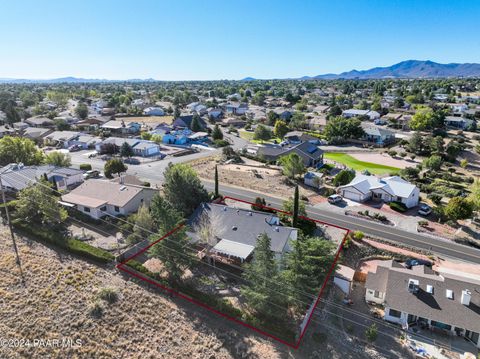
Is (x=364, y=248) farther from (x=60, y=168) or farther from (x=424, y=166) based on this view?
(x=60, y=168)

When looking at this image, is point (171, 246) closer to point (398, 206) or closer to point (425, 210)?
point (398, 206)

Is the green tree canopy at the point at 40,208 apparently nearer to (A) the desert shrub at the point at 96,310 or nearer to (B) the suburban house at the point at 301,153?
(A) the desert shrub at the point at 96,310

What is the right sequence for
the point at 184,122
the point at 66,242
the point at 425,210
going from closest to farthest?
1. the point at 66,242
2. the point at 425,210
3. the point at 184,122

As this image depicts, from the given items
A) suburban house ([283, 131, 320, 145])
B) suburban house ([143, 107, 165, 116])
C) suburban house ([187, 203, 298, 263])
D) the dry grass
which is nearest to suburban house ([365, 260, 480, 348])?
suburban house ([187, 203, 298, 263])

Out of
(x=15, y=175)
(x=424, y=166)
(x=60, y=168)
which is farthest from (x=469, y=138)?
(x=15, y=175)

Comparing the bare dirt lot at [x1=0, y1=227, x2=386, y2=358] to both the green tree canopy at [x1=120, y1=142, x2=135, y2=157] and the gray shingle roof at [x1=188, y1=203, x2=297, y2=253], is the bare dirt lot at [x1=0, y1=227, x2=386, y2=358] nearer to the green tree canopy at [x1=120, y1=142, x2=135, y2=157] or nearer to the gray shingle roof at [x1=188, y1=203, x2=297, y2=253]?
the gray shingle roof at [x1=188, y1=203, x2=297, y2=253]

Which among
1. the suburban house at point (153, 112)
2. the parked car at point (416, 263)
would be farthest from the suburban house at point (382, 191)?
the suburban house at point (153, 112)

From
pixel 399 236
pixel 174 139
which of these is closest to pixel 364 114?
pixel 174 139
